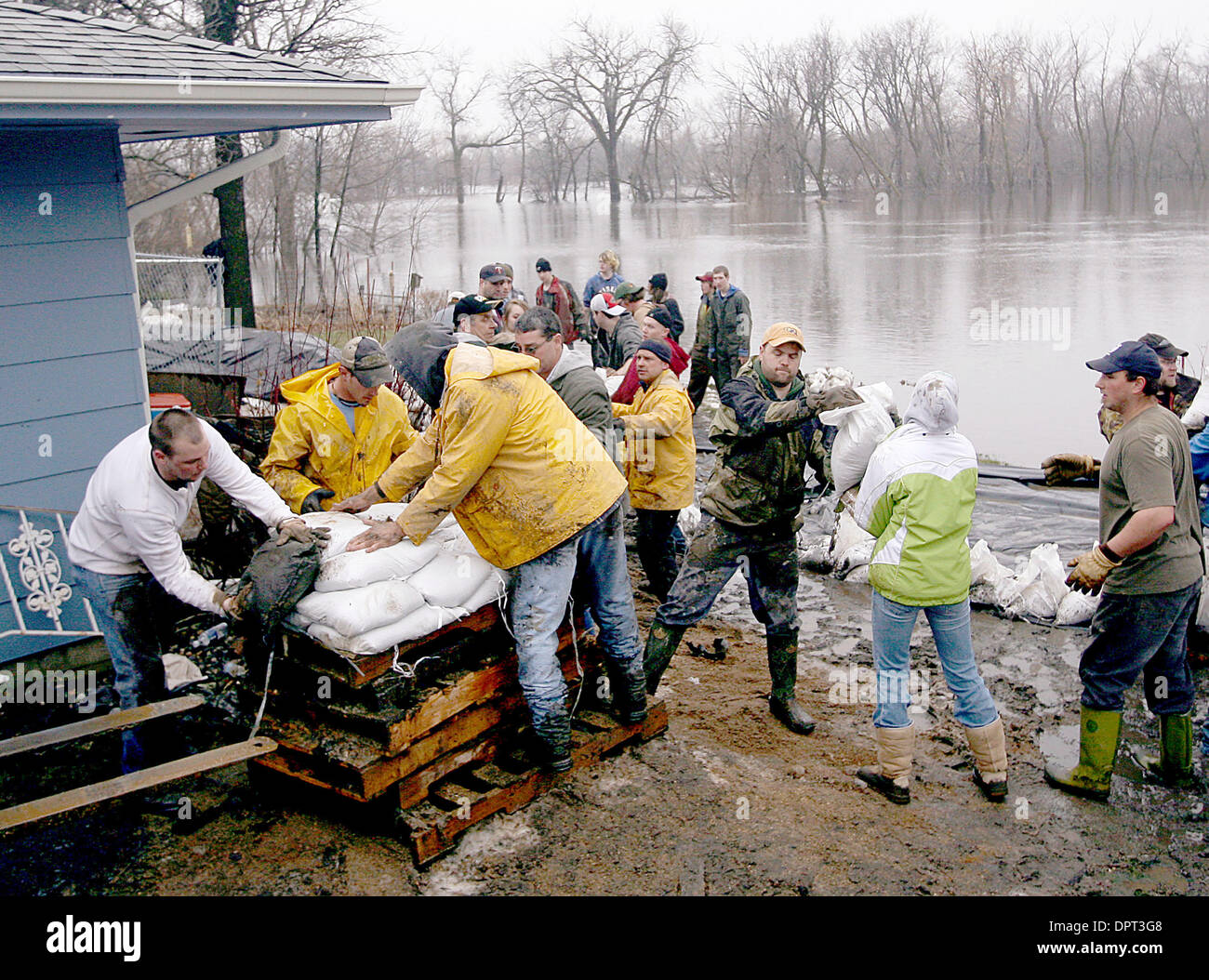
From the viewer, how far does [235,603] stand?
371cm

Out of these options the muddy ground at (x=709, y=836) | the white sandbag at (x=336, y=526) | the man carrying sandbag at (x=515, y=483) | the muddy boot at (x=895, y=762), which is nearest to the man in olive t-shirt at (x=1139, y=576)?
the muddy ground at (x=709, y=836)

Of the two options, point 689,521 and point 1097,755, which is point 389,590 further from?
point 689,521

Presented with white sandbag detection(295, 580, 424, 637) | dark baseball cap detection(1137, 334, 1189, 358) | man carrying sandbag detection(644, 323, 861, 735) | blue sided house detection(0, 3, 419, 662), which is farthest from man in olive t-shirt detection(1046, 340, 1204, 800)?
blue sided house detection(0, 3, 419, 662)

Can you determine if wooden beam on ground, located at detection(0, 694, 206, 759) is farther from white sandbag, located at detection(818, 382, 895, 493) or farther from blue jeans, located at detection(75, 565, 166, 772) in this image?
white sandbag, located at detection(818, 382, 895, 493)

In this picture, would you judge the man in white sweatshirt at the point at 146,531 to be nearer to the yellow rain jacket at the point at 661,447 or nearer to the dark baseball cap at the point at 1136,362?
the yellow rain jacket at the point at 661,447

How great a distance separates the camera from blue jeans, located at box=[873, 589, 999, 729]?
412 centimetres

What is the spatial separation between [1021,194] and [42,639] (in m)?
54.8

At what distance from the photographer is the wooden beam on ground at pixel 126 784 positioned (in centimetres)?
311

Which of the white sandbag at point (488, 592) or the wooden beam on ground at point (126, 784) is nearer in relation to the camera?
the wooden beam on ground at point (126, 784)

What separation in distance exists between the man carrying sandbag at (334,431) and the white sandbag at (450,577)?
962 millimetres

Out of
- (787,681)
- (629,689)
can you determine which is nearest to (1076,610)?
(787,681)

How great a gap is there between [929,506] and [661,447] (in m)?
2.08

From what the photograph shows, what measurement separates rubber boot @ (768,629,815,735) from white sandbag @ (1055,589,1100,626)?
2.05 metres

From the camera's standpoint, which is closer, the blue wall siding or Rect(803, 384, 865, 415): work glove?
Rect(803, 384, 865, 415): work glove
